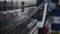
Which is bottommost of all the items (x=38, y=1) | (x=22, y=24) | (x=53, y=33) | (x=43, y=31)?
(x=53, y=33)

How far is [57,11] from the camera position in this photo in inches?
98.3

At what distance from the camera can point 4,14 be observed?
94 cm

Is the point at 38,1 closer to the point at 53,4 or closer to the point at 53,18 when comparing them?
the point at 53,18

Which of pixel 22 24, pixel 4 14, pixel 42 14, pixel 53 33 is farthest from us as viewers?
pixel 53 33

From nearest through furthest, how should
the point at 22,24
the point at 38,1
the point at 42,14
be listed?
the point at 22,24 → the point at 42,14 → the point at 38,1

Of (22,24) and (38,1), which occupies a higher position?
(38,1)

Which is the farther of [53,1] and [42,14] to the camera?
[53,1]

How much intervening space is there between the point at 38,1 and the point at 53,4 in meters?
0.69

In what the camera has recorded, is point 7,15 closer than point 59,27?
Yes

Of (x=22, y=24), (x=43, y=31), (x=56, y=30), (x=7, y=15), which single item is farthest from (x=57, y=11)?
(x=7, y=15)

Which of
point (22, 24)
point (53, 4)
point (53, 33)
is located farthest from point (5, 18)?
point (53, 4)

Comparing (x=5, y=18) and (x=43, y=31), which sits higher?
(x=5, y=18)

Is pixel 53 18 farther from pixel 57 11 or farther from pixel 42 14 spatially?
pixel 42 14

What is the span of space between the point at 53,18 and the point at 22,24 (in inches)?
57.4
